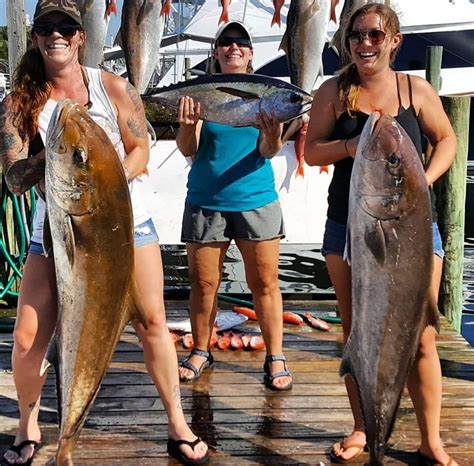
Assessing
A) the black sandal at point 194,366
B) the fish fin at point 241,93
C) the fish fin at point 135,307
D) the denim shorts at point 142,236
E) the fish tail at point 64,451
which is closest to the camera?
the fish tail at point 64,451

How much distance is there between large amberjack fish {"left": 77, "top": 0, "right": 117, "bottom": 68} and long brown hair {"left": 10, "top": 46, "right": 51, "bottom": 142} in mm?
2013

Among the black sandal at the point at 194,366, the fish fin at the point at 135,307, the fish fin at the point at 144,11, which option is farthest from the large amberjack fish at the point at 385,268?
the fish fin at the point at 144,11

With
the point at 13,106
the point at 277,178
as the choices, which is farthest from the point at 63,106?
the point at 277,178

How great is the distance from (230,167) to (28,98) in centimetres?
140

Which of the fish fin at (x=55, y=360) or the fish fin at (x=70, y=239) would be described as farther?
the fish fin at (x=55, y=360)

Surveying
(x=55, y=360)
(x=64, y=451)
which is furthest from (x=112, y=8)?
(x=64, y=451)

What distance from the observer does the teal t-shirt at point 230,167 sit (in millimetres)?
4285

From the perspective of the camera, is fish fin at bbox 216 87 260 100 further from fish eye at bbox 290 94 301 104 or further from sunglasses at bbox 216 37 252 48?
sunglasses at bbox 216 37 252 48

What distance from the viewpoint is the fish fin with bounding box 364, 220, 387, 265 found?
2.73 meters

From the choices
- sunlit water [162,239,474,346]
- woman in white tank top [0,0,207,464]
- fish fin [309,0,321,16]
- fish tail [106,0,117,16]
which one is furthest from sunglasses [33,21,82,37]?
sunlit water [162,239,474,346]

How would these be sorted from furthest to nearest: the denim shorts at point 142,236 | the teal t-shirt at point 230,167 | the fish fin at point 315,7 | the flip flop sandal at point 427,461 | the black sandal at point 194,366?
the fish fin at point 315,7, the black sandal at point 194,366, the teal t-shirt at point 230,167, the flip flop sandal at point 427,461, the denim shorts at point 142,236

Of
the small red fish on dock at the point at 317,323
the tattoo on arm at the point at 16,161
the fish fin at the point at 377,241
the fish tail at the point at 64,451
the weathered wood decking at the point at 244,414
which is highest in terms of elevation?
the tattoo on arm at the point at 16,161

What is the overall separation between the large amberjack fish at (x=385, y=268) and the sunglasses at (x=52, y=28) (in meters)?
1.25

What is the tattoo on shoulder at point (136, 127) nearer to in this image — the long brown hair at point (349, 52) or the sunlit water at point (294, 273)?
the long brown hair at point (349, 52)
